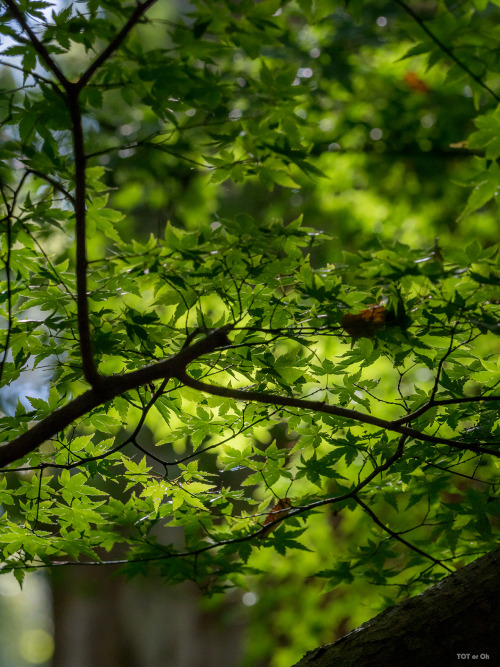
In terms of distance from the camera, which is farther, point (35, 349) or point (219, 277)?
point (35, 349)

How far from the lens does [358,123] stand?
4.14 meters

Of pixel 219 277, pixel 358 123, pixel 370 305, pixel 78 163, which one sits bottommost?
pixel 370 305

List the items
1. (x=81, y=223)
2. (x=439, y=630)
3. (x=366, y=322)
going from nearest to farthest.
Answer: (x=81, y=223) → (x=366, y=322) → (x=439, y=630)

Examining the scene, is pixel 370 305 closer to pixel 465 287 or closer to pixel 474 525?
pixel 465 287

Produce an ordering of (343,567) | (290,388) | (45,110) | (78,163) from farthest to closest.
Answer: (343,567)
(290,388)
(45,110)
(78,163)

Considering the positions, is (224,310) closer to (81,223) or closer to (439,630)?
(81,223)

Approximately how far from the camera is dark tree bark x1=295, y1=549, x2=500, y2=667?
43.0 inches

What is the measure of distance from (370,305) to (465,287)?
6.3 inches

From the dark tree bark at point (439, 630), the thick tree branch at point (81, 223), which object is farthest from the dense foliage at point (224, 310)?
the dark tree bark at point (439, 630)

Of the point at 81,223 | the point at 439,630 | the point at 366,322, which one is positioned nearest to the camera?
the point at 81,223

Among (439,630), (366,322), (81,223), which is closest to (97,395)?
(81,223)

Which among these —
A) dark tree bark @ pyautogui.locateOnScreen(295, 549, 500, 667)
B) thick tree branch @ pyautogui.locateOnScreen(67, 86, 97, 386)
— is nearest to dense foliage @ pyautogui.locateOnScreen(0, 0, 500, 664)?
thick tree branch @ pyautogui.locateOnScreen(67, 86, 97, 386)

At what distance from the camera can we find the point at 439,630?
44.5 inches

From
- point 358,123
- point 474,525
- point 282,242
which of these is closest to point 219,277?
point 282,242
